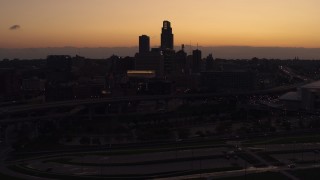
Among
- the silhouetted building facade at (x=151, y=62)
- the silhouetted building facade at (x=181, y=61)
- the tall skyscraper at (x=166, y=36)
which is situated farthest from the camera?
the tall skyscraper at (x=166, y=36)

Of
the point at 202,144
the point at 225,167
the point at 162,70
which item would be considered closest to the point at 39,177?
the point at 225,167

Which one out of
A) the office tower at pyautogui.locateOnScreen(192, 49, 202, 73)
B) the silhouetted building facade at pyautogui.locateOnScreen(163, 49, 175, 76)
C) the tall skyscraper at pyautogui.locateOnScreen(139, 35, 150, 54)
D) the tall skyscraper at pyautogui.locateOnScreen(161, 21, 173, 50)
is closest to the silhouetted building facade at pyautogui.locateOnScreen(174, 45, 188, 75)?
the silhouetted building facade at pyautogui.locateOnScreen(163, 49, 175, 76)

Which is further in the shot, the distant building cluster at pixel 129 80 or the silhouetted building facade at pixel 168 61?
the silhouetted building facade at pixel 168 61

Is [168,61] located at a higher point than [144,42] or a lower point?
lower

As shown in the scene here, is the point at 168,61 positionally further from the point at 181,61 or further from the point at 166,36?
the point at 166,36

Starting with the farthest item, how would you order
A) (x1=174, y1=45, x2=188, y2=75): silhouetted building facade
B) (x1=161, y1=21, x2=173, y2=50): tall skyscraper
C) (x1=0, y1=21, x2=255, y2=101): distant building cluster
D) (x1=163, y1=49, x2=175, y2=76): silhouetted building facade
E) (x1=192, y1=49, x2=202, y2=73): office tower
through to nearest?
(x1=161, y1=21, x2=173, y2=50): tall skyscraper
(x1=192, y1=49, x2=202, y2=73): office tower
(x1=174, y1=45, x2=188, y2=75): silhouetted building facade
(x1=163, y1=49, x2=175, y2=76): silhouetted building facade
(x1=0, y1=21, x2=255, y2=101): distant building cluster

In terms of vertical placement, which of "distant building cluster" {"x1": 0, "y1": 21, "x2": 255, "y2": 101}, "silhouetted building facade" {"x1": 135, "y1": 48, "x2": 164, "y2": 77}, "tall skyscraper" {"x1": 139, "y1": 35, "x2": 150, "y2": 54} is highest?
"tall skyscraper" {"x1": 139, "y1": 35, "x2": 150, "y2": 54}

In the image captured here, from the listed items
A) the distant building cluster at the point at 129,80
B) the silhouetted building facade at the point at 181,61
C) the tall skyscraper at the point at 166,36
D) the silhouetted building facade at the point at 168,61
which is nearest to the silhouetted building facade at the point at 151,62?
the distant building cluster at the point at 129,80

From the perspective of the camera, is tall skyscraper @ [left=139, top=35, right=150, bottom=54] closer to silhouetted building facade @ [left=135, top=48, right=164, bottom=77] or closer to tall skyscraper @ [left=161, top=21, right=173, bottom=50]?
tall skyscraper @ [left=161, top=21, right=173, bottom=50]

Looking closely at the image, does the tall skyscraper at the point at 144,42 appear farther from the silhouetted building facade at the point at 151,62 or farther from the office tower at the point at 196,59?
the silhouetted building facade at the point at 151,62

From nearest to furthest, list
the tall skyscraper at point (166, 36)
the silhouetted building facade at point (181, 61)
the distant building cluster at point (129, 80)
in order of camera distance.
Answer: the distant building cluster at point (129, 80) < the silhouetted building facade at point (181, 61) < the tall skyscraper at point (166, 36)

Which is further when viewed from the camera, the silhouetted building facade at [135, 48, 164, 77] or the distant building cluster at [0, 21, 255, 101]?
the silhouetted building facade at [135, 48, 164, 77]

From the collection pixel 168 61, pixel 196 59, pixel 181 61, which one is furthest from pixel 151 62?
pixel 196 59
